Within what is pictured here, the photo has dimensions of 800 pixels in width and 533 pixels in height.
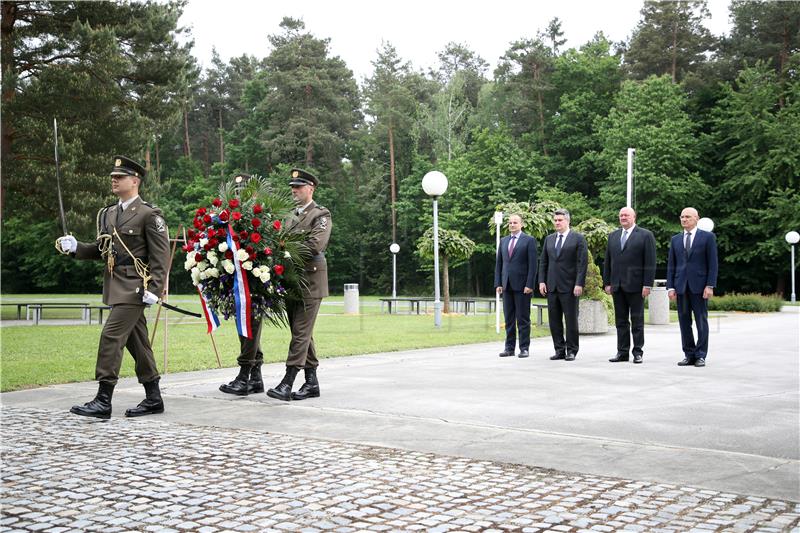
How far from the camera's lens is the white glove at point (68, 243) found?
702 centimetres

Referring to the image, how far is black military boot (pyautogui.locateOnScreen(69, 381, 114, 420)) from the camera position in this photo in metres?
7.02

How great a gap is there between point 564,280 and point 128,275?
6740 mm

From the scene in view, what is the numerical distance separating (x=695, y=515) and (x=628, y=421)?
2.68m

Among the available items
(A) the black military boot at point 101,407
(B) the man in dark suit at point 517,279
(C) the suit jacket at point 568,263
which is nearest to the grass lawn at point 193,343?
(B) the man in dark suit at point 517,279

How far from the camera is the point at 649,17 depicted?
169 feet

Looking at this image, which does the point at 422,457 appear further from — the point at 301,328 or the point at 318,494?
the point at 301,328

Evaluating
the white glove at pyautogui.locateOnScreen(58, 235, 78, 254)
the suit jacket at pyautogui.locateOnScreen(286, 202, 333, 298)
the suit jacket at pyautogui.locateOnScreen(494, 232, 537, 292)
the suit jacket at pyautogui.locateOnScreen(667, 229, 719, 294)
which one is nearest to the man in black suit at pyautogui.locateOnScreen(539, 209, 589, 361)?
the suit jacket at pyautogui.locateOnScreen(494, 232, 537, 292)

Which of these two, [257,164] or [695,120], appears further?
[257,164]

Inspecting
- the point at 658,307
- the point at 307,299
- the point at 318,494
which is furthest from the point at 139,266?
the point at 658,307

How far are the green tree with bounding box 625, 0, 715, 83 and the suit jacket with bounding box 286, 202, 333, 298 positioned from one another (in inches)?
1834

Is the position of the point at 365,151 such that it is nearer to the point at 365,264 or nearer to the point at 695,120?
the point at 365,264

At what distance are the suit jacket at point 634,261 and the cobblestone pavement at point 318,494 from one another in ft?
21.8

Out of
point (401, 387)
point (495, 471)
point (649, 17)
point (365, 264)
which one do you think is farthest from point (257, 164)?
point (495, 471)

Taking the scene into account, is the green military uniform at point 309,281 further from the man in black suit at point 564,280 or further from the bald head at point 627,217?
the bald head at point 627,217
